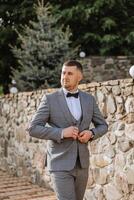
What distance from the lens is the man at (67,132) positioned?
310cm

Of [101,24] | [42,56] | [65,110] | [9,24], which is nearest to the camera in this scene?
[65,110]

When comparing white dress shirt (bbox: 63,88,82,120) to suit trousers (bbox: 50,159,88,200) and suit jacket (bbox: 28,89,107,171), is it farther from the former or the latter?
suit trousers (bbox: 50,159,88,200)

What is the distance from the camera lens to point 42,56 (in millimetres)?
9281

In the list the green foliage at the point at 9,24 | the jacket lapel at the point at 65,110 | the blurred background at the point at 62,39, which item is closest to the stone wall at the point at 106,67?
the blurred background at the point at 62,39

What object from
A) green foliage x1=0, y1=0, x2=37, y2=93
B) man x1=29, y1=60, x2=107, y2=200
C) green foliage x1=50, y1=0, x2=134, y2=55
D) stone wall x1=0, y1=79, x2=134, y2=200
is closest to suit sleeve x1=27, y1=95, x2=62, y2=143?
man x1=29, y1=60, x2=107, y2=200

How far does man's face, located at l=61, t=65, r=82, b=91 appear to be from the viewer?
3189 mm

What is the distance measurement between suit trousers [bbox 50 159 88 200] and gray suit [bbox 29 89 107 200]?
0.03 metres

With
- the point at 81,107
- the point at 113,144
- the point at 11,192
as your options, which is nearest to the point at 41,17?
the point at 11,192

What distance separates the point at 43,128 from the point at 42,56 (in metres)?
6.27

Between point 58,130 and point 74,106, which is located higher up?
point 74,106

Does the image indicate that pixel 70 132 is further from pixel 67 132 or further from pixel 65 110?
pixel 65 110

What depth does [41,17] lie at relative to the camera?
9711 millimetres

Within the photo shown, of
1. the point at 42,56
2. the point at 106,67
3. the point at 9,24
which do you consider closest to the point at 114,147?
the point at 42,56

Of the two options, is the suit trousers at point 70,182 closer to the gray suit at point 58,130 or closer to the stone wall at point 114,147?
the gray suit at point 58,130
